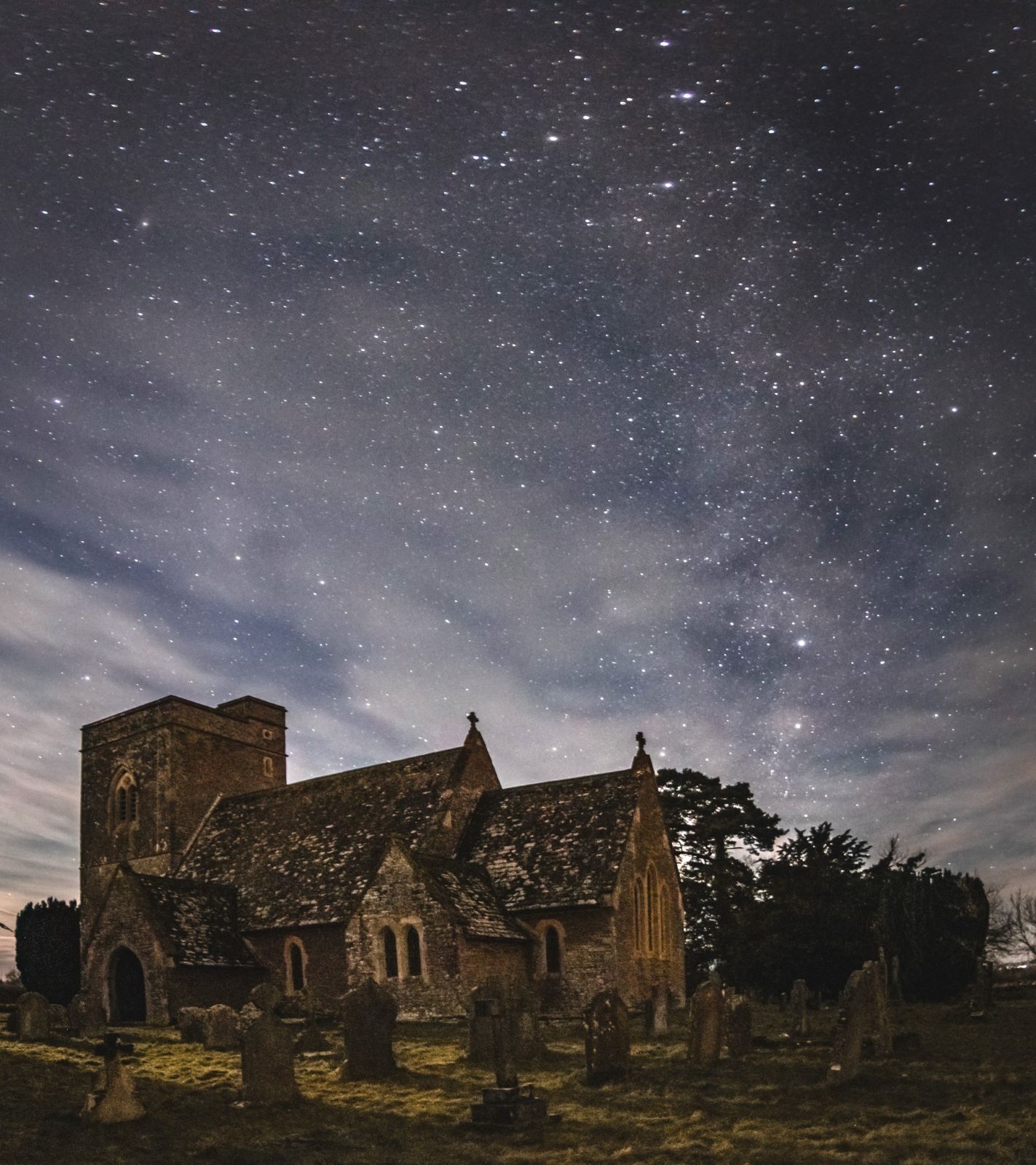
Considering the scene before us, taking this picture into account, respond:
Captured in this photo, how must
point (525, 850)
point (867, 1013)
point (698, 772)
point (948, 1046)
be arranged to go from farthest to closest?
point (698, 772)
point (525, 850)
point (948, 1046)
point (867, 1013)

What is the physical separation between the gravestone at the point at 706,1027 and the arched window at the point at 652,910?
38.0 ft

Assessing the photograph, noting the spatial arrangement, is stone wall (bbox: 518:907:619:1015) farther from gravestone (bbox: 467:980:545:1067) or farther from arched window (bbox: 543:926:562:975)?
gravestone (bbox: 467:980:545:1067)

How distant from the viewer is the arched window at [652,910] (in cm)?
2903

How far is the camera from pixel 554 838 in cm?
2970

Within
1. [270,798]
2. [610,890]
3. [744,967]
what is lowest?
[744,967]

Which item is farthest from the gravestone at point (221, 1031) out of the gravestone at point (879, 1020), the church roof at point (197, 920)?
the gravestone at point (879, 1020)

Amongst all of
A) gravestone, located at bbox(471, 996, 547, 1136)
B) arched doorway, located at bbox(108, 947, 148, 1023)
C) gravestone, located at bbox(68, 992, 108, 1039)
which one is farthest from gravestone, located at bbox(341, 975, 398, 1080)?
arched doorway, located at bbox(108, 947, 148, 1023)

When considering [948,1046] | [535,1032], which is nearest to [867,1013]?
[948,1046]

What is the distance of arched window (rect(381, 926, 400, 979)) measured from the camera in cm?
2619

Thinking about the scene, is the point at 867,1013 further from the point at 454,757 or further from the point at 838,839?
the point at 838,839

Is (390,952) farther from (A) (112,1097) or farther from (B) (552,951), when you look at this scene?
(A) (112,1097)

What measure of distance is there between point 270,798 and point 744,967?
1729cm

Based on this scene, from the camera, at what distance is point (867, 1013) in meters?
16.1

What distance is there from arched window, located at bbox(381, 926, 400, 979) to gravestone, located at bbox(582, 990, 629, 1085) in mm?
10660
